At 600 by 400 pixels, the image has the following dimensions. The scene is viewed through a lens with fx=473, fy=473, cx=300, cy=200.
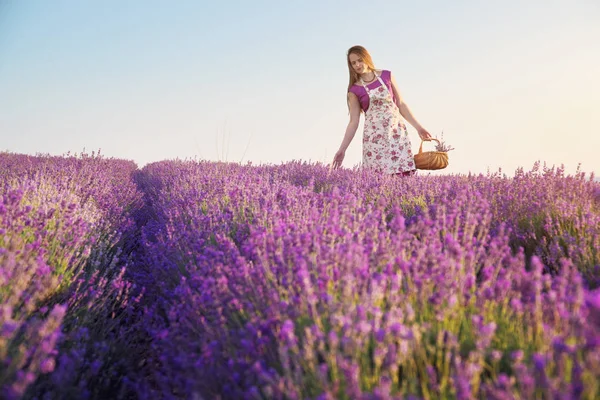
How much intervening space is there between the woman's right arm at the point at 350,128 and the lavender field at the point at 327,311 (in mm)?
2040

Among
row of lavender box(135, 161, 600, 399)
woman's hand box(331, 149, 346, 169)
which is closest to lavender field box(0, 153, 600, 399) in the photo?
row of lavender box(135, 161, 600, 399)

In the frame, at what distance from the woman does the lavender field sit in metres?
1.90

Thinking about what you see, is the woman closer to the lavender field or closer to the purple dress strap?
the purple dress strap

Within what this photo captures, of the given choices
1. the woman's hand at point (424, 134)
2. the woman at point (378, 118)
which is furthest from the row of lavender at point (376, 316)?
the woman at point (378, 118)

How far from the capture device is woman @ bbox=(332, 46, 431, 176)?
5.28 m

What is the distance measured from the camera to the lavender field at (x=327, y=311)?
4.11 feet

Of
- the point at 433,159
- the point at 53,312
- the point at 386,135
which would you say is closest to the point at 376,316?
the point at 53,312

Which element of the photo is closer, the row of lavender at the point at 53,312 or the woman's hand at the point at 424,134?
the row of lavender at the point at 53,312

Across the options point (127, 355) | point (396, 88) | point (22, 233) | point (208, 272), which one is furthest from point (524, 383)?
point (396, 88)

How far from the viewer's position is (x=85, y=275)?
312 centimetres

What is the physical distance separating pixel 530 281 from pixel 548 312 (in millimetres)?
120

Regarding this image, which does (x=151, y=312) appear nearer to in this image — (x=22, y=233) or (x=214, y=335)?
(x=214, y=335)

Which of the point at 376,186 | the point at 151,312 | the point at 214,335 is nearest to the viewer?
the point at 214,335

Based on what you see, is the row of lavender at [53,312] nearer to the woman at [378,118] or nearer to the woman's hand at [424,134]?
the woman at [378,118]
